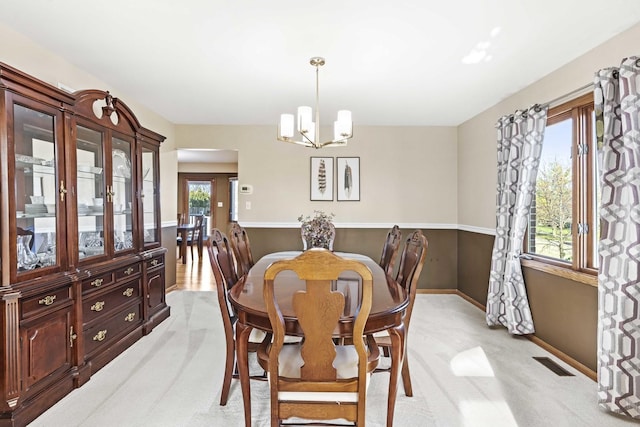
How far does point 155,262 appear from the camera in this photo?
11.6 feet

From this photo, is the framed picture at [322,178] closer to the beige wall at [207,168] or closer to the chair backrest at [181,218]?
the beige wall at [207,168]

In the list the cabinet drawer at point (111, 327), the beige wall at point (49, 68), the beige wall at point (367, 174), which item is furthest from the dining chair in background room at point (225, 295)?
the beige wall at point (367, 174)

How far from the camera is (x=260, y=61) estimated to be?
9.27ft

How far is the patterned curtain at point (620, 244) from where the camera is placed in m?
2.03

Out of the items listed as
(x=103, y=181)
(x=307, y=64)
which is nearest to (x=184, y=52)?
(x=307, y=64)

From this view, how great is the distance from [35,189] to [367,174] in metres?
3.78

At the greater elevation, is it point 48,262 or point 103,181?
point 103,181

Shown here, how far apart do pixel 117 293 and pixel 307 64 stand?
246 centimetres

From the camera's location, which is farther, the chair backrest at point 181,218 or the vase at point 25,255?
the chair backrest at point 181,218

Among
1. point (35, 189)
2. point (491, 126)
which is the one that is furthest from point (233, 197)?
point (35, 189)

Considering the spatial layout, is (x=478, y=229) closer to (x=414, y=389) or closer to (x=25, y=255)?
(x=414, y=389)

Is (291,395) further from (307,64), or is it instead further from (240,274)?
(307,64)

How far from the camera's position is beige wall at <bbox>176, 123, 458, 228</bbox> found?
16.4ft

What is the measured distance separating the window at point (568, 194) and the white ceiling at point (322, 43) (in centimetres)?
48
